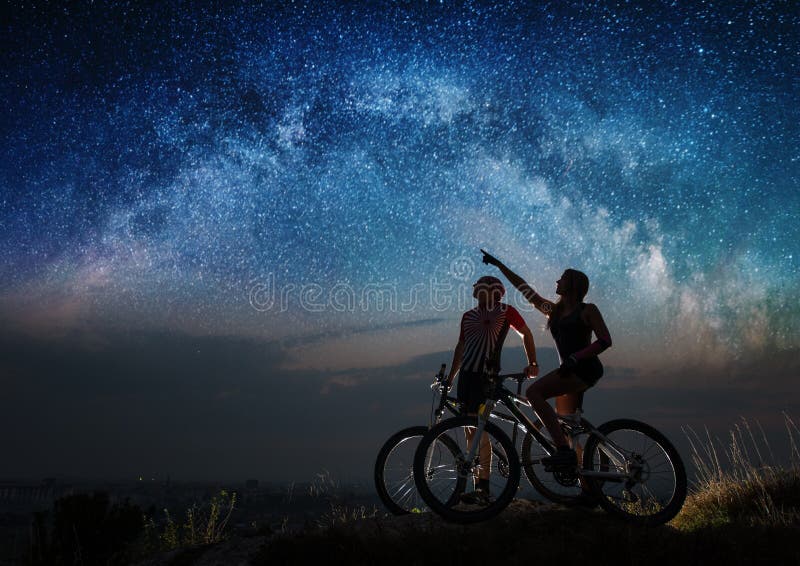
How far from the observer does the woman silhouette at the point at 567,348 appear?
18.8 ft

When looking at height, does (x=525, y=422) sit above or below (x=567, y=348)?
below

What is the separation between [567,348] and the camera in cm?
627

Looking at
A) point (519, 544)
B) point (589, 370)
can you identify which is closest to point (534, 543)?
point (519, 544)

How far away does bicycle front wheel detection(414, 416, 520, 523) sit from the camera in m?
5.29

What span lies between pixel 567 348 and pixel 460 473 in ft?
6.32

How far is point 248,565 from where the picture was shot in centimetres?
502

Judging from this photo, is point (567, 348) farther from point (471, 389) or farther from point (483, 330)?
point (471, 389)

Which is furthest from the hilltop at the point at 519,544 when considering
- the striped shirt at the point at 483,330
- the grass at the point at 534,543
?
the striped shirt at the point at 483,330

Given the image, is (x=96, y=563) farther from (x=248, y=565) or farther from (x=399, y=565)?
(x=399, y=565)

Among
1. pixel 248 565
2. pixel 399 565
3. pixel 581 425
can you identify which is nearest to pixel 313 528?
pixel 248 565

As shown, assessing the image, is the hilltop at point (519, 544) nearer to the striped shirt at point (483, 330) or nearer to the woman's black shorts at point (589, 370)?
the woman's black shorts at point (589, 370)

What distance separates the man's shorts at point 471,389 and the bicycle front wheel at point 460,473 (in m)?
1.04

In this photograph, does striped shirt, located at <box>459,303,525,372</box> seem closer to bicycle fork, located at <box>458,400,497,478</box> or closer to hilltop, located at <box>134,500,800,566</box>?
bicycle fork, located at <box>458,400,497,478</box>

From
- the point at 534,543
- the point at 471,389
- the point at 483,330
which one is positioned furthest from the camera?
the point at 483,330
